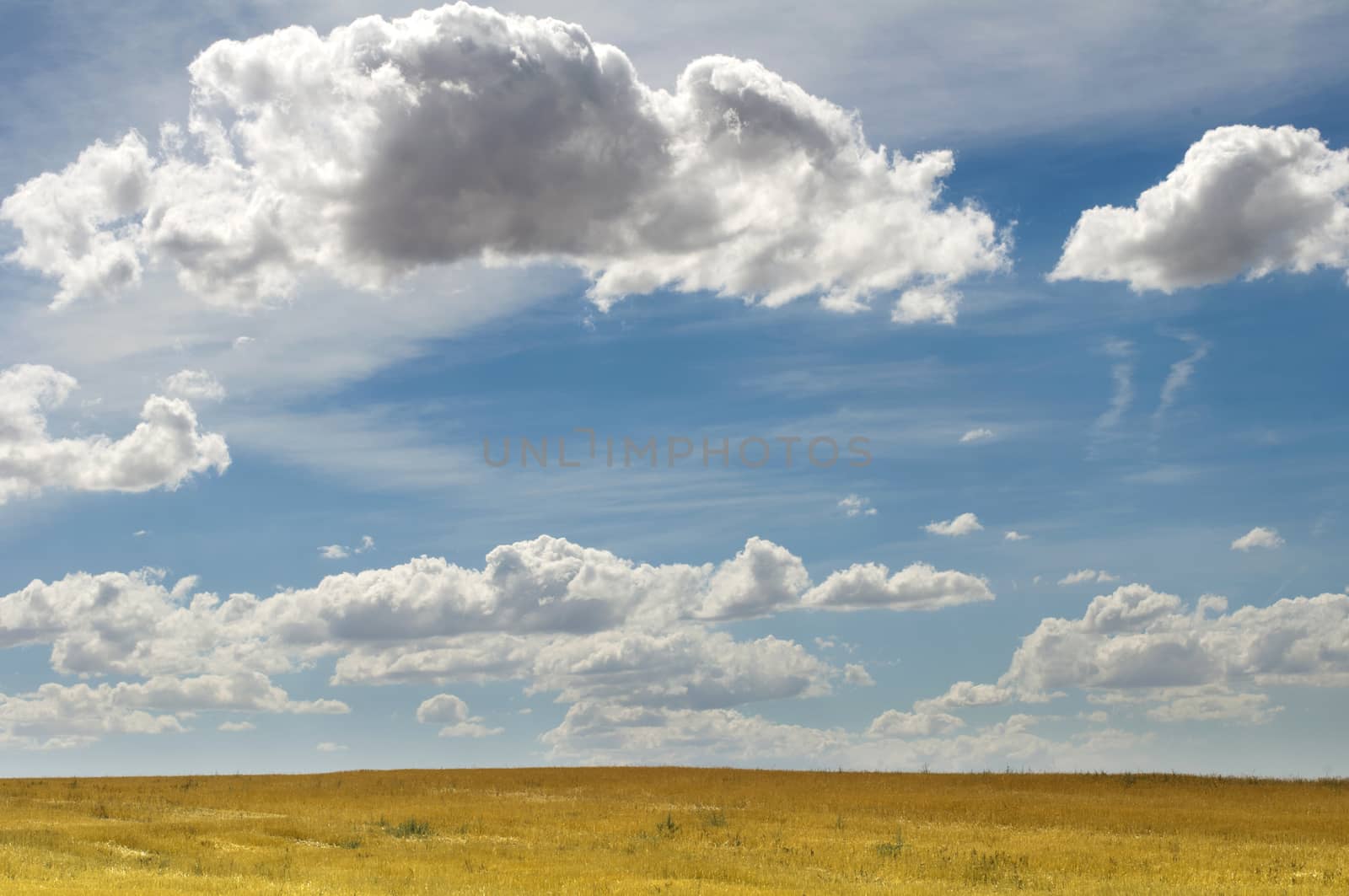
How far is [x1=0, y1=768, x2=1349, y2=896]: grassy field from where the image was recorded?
32844mm

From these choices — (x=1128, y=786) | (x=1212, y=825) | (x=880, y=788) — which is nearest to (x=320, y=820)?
(x=880, y=788)

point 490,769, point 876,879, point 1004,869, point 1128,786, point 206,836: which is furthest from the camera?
point 490,769

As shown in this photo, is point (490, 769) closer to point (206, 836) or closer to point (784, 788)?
point (784, 788)

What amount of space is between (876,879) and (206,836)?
23105mm

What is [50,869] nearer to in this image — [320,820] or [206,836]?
[206,836]

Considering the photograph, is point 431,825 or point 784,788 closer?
point 431,825

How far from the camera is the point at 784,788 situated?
6519cm

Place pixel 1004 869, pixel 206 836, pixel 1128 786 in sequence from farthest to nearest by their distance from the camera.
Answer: pixel 1128 786, pixel 206 836, pixel 1004 869

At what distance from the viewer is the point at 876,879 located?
33438 millimetres

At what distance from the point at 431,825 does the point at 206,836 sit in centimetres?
838

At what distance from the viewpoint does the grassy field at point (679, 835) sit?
108 feet

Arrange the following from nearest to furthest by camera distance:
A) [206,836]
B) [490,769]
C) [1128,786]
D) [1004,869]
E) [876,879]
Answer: [876,879] < [1004,869] < [206,836] < [1128,786] < [490,769]

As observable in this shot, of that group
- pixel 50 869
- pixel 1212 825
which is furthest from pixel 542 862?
pixel 1212 825

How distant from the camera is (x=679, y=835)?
44469 mm
